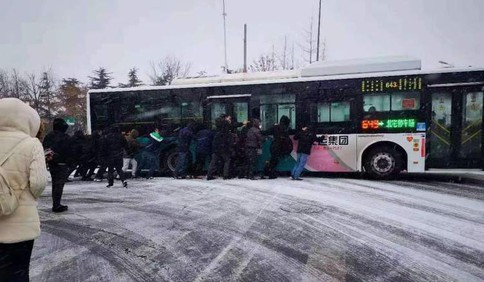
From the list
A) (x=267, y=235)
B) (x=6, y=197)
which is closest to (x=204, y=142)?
(x=267, y=235)

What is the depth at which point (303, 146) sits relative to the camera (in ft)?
35.2

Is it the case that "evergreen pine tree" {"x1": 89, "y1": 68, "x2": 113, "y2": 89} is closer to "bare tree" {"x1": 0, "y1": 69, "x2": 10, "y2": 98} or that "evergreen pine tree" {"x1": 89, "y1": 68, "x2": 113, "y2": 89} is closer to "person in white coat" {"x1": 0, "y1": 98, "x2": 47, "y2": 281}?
"bare tree" {"x1": 0, "y1": 69, "x2": 10, "y2": 98}

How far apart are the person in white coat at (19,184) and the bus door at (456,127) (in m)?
10.3

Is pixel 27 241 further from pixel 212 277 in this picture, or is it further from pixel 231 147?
pixel 231 147

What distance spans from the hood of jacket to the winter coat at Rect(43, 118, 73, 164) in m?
4.67

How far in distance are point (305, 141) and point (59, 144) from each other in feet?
21.5

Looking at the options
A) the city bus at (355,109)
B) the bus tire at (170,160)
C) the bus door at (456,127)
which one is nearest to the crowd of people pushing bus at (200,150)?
the bus tire at (170,160)

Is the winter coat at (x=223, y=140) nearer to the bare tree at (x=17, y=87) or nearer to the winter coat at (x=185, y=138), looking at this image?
the winter coat at (x=185, y=138)

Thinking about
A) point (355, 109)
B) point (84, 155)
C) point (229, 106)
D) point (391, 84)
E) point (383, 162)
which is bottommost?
point (383, 162)

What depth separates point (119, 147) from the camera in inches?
414

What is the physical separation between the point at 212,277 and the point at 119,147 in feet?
24.0

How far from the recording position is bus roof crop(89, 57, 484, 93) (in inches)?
421

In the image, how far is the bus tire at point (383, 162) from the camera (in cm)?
1067

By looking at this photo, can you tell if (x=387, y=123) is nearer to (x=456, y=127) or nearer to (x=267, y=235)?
(x=456, y=127)
